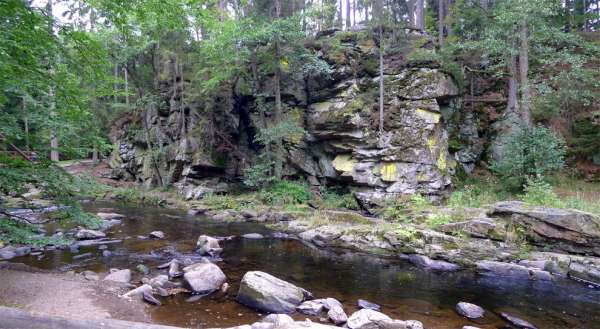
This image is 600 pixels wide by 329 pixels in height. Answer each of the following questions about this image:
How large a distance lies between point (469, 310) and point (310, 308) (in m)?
3.47

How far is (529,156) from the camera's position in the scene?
16547mm

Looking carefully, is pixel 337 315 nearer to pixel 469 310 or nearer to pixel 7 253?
pixel 469 310

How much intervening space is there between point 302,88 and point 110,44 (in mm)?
12750

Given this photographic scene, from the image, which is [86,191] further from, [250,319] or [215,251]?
[215,251]

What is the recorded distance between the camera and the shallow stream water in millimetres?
7664

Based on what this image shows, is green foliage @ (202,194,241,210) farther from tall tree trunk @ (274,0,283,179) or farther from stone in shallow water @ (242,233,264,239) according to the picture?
stone in shallow water @ (242,233,264,239)

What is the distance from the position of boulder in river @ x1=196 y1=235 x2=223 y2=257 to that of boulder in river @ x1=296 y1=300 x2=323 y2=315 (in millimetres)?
4954

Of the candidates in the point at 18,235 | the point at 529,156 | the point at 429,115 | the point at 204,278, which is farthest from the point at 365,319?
the point at 429,115

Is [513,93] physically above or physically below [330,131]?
above

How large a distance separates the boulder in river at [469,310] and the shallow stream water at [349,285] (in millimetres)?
171

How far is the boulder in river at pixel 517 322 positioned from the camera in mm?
7465

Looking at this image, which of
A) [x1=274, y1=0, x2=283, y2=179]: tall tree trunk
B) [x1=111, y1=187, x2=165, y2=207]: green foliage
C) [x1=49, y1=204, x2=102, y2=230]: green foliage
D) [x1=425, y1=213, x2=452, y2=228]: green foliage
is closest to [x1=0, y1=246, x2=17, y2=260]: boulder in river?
[x1=49, y1=204, x2=102, y2=230]: green foliage

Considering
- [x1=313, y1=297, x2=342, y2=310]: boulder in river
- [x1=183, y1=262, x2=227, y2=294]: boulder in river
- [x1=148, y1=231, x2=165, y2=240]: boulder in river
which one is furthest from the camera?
[x1=148, y1=231, x2=165, y2=240]: boulder in river

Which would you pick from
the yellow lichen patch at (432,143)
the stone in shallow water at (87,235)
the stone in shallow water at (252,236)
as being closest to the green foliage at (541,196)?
the yellow lichen patch at (432,143)
